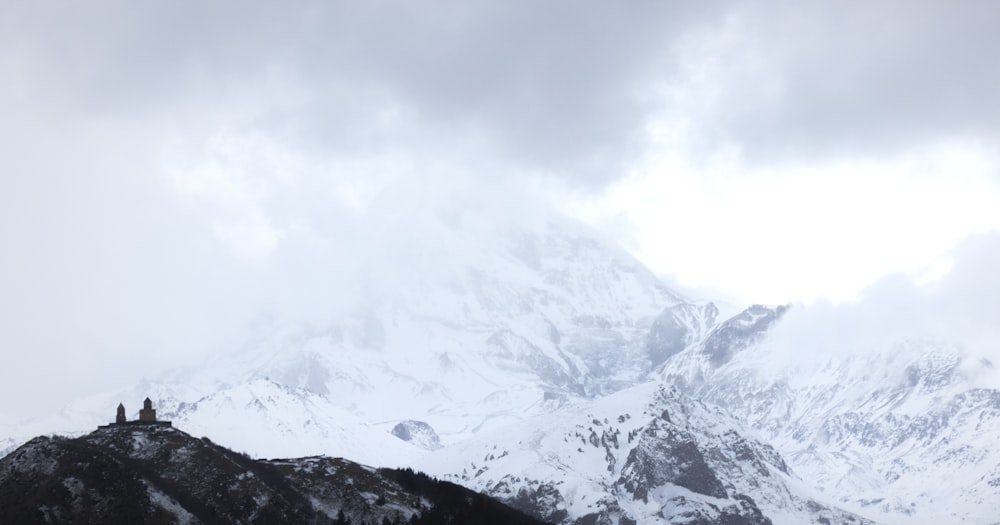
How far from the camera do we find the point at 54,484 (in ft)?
654

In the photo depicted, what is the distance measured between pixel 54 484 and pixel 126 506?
38.2ft

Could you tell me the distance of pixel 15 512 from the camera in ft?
628

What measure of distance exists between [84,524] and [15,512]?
33.0 ft

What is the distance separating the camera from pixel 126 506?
199 metres

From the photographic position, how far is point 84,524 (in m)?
193

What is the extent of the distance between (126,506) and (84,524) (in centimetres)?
770

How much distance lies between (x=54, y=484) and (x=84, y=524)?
10189 mm
